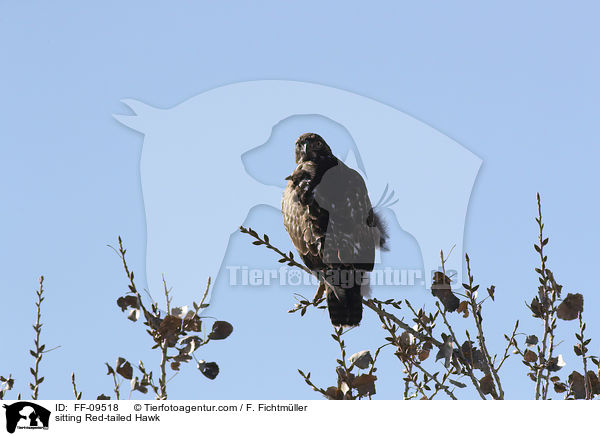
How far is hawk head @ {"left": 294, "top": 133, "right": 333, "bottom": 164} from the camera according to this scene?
523 cm

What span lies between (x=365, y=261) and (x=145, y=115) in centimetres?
186

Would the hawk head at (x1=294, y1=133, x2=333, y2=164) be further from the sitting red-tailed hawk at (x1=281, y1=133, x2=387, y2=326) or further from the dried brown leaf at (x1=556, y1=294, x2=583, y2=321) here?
the dried brown leaf at (x1=556, y1=294, x2=583, y2=321)

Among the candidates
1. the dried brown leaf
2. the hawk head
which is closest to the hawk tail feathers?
the hawk head

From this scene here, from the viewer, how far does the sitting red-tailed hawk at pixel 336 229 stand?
4609 mm

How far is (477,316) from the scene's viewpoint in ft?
10.5
